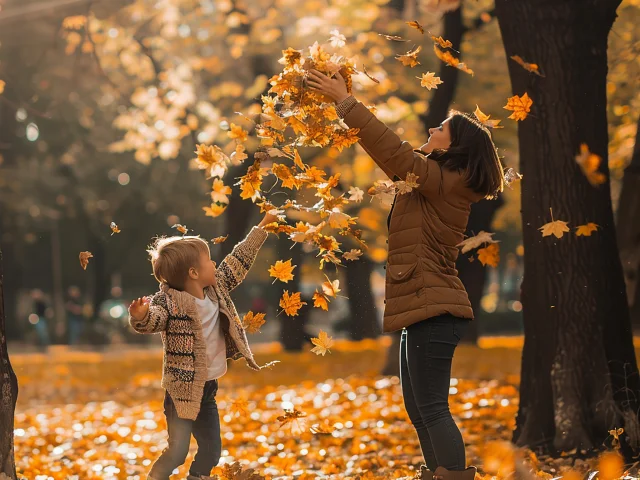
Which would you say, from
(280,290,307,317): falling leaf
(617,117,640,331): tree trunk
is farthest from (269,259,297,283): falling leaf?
(617,117,640,331): tree trunk

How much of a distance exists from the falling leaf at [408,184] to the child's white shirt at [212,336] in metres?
1.19

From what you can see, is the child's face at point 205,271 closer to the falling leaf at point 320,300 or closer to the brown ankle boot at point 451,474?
the falling leaf at point 320,300

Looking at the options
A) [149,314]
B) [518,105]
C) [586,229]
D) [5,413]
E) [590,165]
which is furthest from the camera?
[590,165]

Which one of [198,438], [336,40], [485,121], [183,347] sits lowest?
[198,438]

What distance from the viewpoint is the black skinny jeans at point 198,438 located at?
4.79m

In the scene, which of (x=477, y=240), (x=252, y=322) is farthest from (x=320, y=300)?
(x=477, y=240)

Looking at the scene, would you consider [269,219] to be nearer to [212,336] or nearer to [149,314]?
[212,336]

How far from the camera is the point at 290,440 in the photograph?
8219 millimetres

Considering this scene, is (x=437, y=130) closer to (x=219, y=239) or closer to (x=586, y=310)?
(x=219, y=239)

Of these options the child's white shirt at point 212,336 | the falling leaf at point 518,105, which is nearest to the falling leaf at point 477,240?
the falling leaf at point 518,105

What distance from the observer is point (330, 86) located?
4.29 m

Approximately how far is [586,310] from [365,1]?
8.12 m

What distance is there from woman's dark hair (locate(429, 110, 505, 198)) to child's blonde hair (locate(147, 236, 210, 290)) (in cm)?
122

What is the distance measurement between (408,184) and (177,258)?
1238mm
